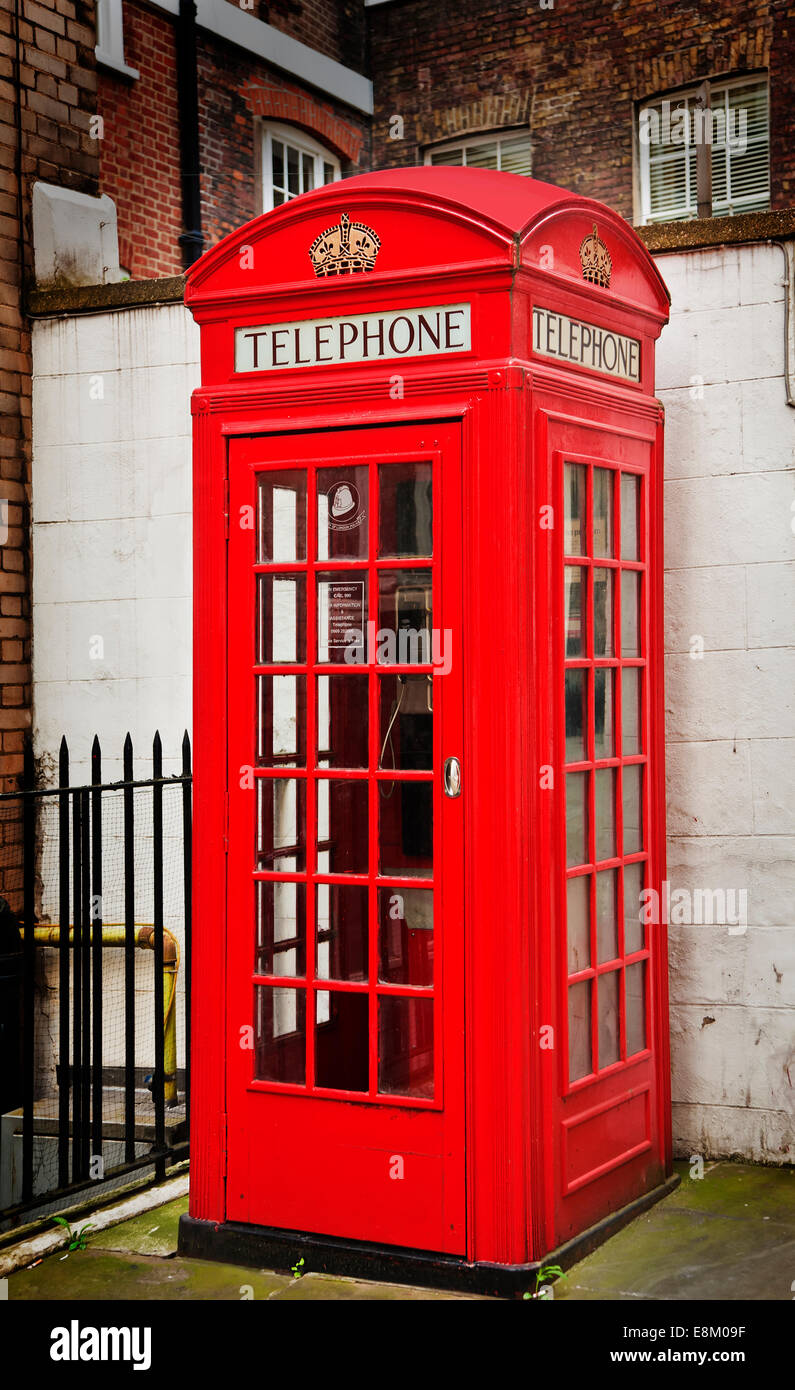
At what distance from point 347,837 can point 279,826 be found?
0.82 ft

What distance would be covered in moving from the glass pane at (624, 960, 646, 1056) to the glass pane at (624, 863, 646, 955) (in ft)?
0.23

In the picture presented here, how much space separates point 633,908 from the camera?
4.58 meters

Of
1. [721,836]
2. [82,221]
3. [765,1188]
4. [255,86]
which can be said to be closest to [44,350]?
[82,221]

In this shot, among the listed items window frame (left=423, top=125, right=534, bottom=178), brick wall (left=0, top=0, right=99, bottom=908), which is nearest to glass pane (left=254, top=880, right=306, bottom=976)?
brick wall (left=0, top=0, right=99, bottom=908)

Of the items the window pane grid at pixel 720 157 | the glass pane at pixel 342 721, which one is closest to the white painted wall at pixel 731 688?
the glass pane at pixel 342 721

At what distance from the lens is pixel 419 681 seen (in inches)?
159

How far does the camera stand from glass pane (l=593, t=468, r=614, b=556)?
432 cm

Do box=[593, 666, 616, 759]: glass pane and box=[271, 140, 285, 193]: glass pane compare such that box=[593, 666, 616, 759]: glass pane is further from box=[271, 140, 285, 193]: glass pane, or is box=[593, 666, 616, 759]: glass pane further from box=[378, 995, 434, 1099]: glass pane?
box=[271, 140, 285, 193]: glass pane

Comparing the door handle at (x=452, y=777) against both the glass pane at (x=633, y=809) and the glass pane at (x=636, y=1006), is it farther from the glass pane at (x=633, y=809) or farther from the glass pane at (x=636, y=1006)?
the glass pane at (x=636, y=1006)

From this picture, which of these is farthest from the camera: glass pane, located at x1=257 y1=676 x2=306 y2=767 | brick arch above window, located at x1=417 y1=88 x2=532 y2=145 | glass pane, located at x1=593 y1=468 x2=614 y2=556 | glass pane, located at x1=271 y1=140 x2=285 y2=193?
brick arch above window, located at x1=417 y1=88 x2=532 y2=145

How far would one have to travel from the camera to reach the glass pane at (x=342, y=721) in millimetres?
4129

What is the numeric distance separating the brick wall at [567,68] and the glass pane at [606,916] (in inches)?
391

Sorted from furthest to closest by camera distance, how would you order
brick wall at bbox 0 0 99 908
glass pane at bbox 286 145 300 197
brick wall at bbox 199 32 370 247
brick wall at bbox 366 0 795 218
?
1. glass pane at bbox 286 145 300 197
2. brick wall at bbox 366 0 795 218
3. brick wall at bbox 199 32 370 247
4. brick wall at bbox 0 0 99 908
